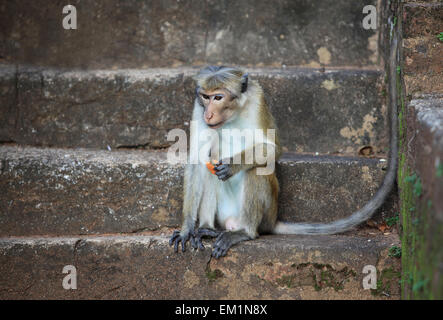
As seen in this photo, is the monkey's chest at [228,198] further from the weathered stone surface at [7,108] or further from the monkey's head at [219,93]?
the weathered stone surface at [7,108]

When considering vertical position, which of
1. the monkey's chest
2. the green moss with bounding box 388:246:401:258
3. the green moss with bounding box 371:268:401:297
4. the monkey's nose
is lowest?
the green moss with bounding box 371:268:401:297

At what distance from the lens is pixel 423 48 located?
11.8 ft

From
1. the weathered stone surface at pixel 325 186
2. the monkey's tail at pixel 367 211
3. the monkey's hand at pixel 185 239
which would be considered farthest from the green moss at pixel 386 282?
the monkey's hand at pixel 185 239

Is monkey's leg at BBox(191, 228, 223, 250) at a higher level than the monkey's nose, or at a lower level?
lower

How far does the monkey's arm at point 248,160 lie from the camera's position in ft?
12.0

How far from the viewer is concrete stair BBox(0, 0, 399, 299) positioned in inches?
139

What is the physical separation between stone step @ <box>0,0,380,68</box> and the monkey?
1196 mm

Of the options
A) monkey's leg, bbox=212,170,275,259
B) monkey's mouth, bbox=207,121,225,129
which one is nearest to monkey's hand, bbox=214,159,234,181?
monkey's leg, bbox=212,170,275,259

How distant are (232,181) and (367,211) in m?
0.96

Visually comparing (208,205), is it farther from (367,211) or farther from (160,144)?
(367,211)

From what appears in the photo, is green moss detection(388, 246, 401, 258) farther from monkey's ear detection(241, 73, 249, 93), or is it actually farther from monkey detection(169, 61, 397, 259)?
monkey's ear detection(241, 73, 249, 93)

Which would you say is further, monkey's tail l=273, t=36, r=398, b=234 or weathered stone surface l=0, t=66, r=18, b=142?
weathered stone surface l=0, t=66, r=18, b=142
